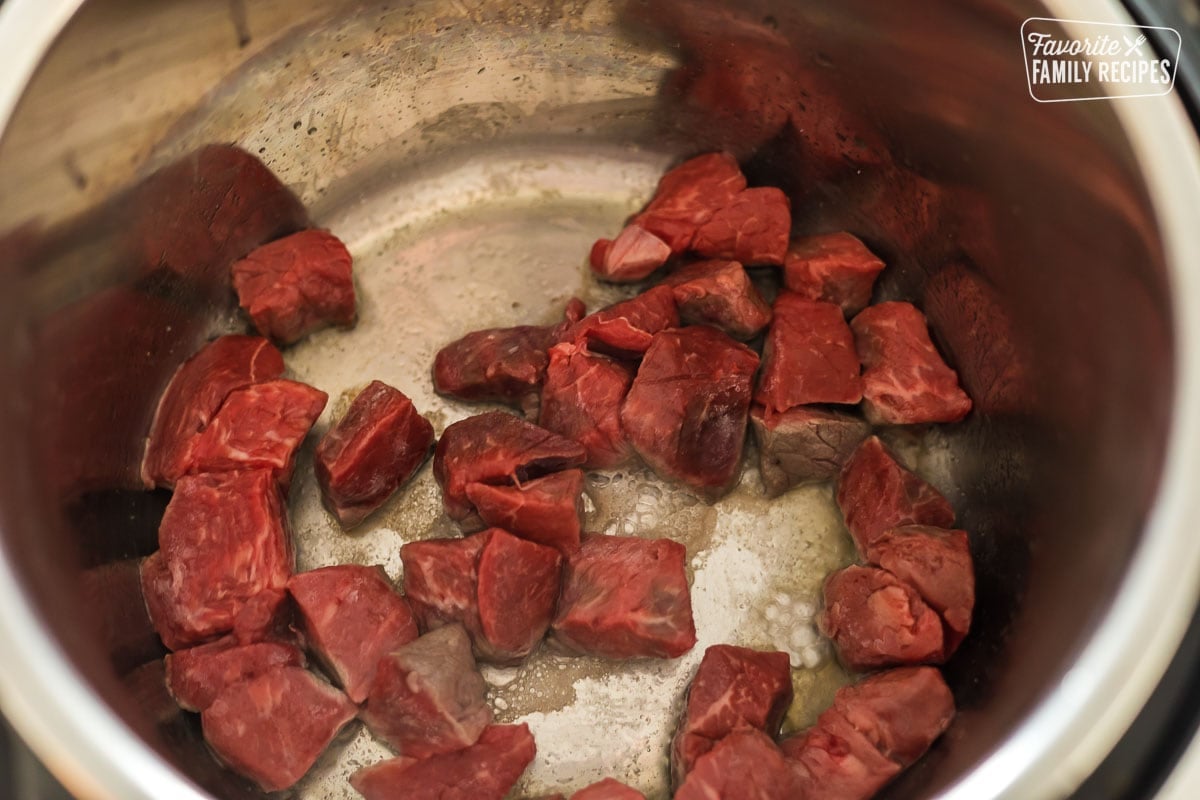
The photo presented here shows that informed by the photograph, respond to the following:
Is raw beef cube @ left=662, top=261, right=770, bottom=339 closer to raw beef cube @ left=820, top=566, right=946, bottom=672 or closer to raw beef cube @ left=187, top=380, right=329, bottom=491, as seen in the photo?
raw beef cube @ left=820, top=566, right=946, bottom=672

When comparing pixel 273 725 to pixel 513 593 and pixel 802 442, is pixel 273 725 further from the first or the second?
pixel 802 442

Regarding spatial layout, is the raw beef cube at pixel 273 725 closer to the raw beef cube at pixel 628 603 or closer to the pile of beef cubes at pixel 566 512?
the pile of beef cubes at pixel 566 512

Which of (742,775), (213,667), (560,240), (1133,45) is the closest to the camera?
(1133,45)

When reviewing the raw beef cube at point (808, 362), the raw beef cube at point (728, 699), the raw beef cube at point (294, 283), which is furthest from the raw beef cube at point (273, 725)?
the raw beef cube at point (808, 362)

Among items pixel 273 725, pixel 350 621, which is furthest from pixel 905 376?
pixel 273 725

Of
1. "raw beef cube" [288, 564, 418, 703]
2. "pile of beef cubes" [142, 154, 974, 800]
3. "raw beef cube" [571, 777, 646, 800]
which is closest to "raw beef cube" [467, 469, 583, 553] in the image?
"pile of beef cubes" [142, 154, 974, 800]

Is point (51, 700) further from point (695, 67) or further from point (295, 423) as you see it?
point (695, 67)
